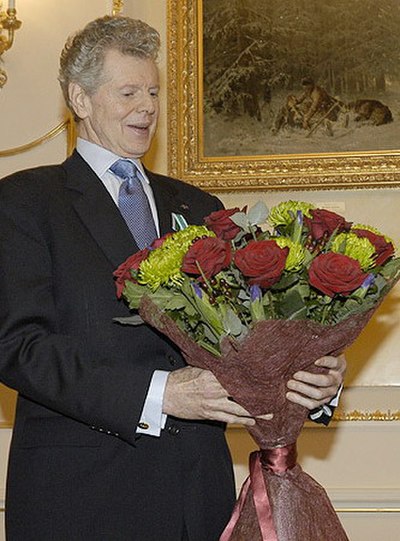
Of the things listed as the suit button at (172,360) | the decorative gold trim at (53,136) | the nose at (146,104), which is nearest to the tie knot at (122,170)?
the nose at (146,104)

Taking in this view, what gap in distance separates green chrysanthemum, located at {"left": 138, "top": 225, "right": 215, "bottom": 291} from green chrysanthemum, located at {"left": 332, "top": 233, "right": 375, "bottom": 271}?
0.26 metres

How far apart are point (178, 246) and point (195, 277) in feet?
0.24

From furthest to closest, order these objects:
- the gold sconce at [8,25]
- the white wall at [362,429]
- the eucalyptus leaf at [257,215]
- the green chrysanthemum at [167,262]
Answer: the gold sconce at [8,25] → the white wall at [362,429] → the eucalyptus leaf at [257,215] → the green chrysanthemum at [167,262]

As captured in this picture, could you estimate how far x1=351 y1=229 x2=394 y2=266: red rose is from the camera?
6.78 feet

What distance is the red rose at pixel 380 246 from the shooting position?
2.07 meters

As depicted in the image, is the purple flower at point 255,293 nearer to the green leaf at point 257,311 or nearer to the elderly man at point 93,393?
the green leaf at point 257,311

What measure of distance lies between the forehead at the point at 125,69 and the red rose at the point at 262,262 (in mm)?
856

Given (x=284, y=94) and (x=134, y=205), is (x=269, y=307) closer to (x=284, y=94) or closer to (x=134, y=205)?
(x=134, y=205)

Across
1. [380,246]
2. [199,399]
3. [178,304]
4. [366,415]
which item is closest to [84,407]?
[199,399]

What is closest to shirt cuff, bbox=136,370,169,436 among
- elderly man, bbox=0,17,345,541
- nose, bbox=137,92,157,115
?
elderly man, bbox=0,17,345,541

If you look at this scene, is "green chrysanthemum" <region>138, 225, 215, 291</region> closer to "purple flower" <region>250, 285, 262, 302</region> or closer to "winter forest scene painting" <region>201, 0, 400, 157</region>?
"purple flower" <region>250, 285, 262, 302</region>

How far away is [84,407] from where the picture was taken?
222 centimetres

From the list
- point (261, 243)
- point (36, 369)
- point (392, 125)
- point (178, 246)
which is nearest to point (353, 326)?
point (261, 243)

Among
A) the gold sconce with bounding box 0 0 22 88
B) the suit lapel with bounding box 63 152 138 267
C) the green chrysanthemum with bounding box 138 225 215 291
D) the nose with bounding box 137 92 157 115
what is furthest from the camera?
the gold sconce with bounding box 0 0 22 88
